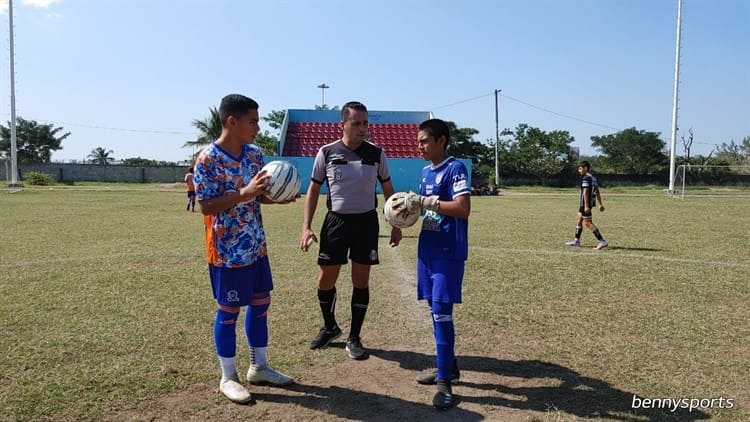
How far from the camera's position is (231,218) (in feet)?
11.7

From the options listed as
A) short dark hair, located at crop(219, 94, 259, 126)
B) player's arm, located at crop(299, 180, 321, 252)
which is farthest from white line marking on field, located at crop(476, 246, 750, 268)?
short dark hair, located at crop(219, 94, 259, 126)

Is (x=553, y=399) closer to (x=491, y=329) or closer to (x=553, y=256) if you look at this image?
(x=491, y=329)

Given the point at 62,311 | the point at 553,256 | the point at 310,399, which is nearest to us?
the point at 310,399

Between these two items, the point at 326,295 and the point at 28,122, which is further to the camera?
the point at 28,122

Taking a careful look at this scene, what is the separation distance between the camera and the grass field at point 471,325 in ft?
12.1

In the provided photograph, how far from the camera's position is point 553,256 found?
9.70 metres

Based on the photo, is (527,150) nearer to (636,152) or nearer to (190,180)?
(636,152)

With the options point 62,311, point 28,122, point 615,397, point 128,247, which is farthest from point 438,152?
point 28,122

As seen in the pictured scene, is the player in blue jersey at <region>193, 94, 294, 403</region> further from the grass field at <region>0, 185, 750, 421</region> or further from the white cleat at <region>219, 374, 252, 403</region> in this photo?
the grass field at <region>0, 185, 750, 421</region>

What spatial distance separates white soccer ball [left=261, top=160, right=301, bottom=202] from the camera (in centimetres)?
348

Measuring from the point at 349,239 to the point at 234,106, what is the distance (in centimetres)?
160

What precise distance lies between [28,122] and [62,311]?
63.7m

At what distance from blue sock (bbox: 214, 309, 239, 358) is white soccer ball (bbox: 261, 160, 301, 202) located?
94 cm

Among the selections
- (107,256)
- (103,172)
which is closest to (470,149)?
(103,172)
